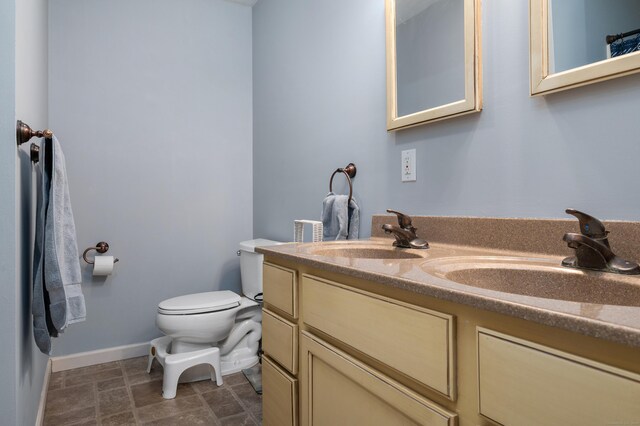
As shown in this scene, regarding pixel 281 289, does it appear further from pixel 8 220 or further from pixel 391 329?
pixel 8 220

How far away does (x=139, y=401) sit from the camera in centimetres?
185

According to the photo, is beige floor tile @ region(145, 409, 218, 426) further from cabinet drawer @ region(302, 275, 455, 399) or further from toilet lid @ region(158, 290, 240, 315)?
cabinet drawer @ region(302, 275, 455, 399)

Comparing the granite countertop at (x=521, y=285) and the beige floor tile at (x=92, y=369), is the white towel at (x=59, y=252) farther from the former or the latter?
the beige floor tile at (x=92, y=369)

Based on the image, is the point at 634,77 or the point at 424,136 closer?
the point at 634,77

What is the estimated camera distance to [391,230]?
126 centimetres

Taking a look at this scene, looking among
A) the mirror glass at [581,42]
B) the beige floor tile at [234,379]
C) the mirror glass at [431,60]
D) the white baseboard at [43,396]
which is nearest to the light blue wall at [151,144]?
the white baseboard at [43,396]

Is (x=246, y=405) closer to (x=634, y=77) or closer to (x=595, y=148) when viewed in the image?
(x=595, y=148)

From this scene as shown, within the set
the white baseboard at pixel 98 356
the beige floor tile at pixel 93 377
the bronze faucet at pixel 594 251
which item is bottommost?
the beige floor tile at pixel 93 377

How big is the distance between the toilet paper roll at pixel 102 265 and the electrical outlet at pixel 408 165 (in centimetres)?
181

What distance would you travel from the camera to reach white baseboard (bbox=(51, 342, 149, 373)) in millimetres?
2201

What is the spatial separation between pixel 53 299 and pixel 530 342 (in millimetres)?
1467

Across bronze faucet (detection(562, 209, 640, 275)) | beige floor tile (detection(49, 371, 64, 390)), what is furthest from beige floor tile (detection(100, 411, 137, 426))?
bronze faucet (detection(562, 209, 640, 275))

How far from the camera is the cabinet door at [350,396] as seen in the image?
0.70 m

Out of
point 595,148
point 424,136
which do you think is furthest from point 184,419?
point 595,148
